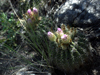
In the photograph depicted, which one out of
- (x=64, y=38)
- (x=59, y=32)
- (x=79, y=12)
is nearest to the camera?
(x=64, y=38)

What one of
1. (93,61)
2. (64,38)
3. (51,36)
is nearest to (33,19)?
(51,36)

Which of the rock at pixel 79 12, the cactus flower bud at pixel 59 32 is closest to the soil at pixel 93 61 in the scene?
the rock at pixel 79 12

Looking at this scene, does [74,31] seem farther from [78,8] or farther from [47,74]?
[47,74]

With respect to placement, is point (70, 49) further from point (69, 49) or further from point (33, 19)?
point (33, 19)

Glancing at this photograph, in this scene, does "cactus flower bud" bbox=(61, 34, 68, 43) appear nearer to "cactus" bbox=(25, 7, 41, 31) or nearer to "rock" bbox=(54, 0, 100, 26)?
"rock" bbox=(54, 0, 100, 26)

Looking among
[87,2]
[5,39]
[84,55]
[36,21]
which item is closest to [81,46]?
[84,55]

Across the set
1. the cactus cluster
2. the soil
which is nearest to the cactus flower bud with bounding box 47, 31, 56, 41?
the cactus cluster
